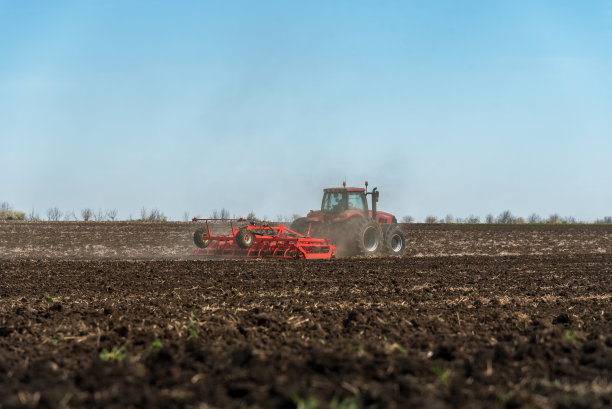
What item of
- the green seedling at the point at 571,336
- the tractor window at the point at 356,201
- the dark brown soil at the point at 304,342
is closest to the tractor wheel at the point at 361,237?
the tractor window at the point at 356,201

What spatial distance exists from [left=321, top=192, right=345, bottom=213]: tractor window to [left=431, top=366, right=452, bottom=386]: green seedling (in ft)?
45.6

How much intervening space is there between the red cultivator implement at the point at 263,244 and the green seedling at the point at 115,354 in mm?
11110

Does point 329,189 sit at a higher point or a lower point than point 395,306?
higher

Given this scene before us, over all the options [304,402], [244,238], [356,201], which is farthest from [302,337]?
[356,201]

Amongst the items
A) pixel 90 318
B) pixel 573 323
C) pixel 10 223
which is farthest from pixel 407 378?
pixel 10 223

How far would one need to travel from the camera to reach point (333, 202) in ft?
61.3

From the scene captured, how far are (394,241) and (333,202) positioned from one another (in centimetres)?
281

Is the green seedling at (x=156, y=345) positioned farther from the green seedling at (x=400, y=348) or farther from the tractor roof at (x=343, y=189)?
the tractor roof at (x=343, y=189)

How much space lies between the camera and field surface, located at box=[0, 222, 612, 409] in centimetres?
396

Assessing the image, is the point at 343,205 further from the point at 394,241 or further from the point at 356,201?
the point at 394,241

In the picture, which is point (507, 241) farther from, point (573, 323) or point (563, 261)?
point (573, 323)

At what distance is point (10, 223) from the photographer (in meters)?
29.8

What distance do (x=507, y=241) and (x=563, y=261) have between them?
9.49 meters

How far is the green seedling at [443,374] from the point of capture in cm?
427
